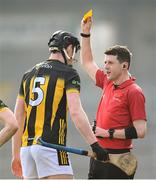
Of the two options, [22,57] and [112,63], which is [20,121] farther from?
[22,57]

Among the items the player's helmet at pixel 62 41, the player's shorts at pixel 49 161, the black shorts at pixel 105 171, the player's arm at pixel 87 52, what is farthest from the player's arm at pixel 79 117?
the player's arm at pixel 87 52

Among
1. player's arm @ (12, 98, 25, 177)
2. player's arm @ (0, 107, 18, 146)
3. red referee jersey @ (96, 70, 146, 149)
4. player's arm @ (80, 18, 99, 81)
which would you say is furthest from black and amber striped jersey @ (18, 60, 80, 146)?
player's arm @ (80, 18, 99, 81)

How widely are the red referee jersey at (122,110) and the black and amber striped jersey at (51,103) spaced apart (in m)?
0.52

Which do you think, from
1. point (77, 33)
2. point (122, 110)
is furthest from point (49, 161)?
point (77, 33)

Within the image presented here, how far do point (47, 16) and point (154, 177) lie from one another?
298 cm

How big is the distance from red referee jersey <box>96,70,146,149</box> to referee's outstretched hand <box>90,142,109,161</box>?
0.45 m

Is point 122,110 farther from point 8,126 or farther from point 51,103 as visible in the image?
point 8,126

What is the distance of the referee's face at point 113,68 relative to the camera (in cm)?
652

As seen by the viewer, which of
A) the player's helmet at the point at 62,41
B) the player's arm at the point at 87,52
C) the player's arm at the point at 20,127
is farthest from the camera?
the player's arm at the point at 87,52

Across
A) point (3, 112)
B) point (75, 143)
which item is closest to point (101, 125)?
point (3, 112)

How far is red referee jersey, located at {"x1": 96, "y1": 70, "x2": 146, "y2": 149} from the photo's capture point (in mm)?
6355

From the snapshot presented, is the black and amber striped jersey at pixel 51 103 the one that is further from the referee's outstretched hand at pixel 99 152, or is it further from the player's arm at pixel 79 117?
the referee's outstretched hand at pixel 99 152

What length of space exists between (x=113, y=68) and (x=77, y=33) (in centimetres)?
486

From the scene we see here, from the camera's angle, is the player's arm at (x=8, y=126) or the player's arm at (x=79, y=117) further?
the player's arm at (x=79, y=117)
